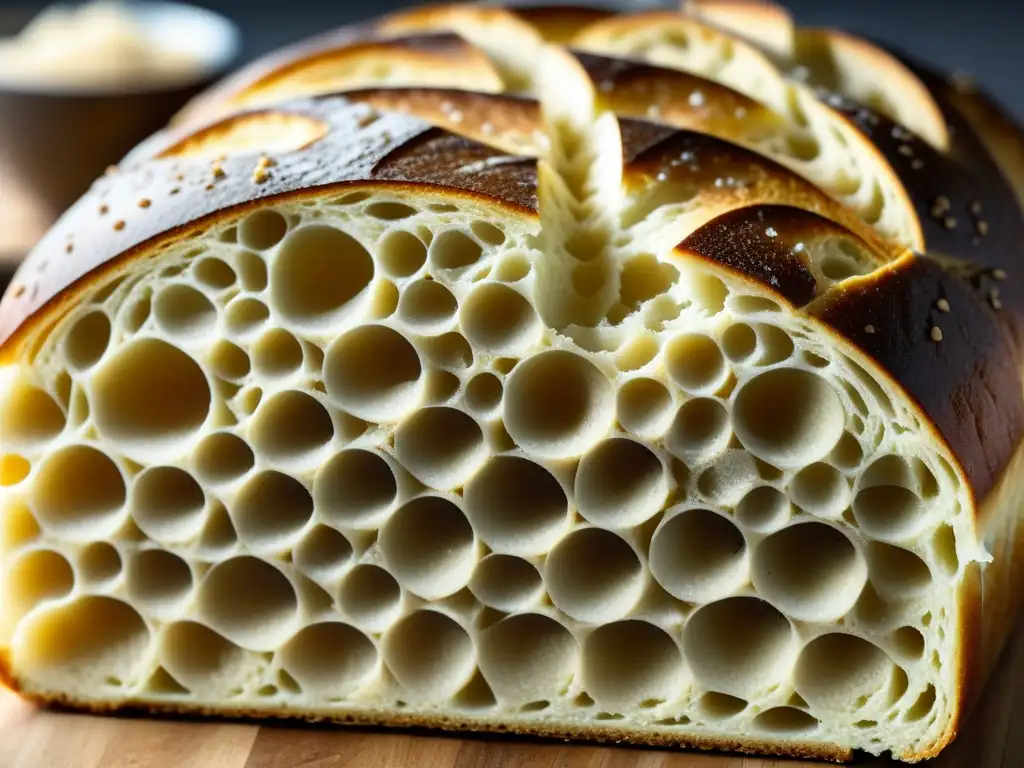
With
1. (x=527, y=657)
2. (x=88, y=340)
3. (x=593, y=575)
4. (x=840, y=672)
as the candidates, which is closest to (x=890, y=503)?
(x=840, y=672)

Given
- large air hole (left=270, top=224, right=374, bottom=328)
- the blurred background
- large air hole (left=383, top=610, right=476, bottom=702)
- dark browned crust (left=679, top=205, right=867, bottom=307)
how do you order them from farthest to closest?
1. the blurred background
2. large air hole (left=383, top=610, right=476, bottom=702)
3. large air hole (left=270, top=224, right=374, bottom=328)
4. dark browned crust (left=679, top=205, right=867, bottom=307)

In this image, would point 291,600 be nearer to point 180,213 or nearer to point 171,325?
point 171,325

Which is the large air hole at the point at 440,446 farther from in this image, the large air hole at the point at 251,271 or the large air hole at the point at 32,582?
the large air hole at the point at 32,582

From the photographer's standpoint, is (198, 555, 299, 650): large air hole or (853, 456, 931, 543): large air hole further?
(198, 555, 299, 650): large air hole

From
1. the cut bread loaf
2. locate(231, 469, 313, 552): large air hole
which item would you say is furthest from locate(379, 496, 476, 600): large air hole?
locate(231, 469, 313, 552): large air hole

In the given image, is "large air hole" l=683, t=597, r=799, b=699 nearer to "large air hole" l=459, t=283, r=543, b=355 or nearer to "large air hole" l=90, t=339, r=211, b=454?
"large air hole" l=459, t=283, r=543, b=355

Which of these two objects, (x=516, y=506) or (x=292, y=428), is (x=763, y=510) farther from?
(x=292, y=428)

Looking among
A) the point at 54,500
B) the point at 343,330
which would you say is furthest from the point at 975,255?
the point at 54,500
